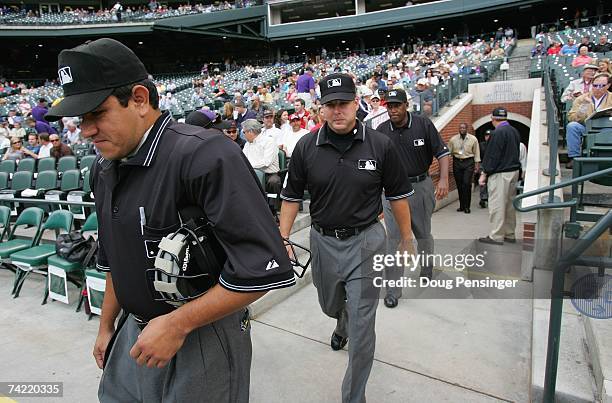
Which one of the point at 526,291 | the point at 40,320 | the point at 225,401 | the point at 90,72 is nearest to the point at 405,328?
the point at 526,291

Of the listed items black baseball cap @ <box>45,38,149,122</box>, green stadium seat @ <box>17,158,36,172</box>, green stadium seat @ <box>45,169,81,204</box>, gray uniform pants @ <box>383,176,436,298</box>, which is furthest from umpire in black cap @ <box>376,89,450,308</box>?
green stadium seat @ <box>17,158,36,172</box>

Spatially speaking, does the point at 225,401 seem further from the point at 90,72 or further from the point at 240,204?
the point at 90,72

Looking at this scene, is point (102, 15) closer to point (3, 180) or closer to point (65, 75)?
point (3, 180)

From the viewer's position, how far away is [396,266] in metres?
3.43

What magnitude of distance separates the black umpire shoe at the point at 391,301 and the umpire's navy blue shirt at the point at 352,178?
167 centimetres

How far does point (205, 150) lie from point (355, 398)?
1958 mm

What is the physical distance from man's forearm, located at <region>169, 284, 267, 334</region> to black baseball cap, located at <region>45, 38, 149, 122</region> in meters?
0.65

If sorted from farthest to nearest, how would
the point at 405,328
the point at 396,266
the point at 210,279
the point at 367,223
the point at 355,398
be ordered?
the point at 405,328
the point at 396,266
the point at 367,223
the point at 355,398
the point at 210,279

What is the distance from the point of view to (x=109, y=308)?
1.85 meters

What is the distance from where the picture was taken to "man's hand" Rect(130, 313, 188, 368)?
50.1 inches

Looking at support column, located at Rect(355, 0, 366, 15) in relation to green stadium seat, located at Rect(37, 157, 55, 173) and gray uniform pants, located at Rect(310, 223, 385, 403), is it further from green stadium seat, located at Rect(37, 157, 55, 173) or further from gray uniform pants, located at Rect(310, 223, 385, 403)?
gray uniform pants, located at Rect(310, 223, 385, 403)

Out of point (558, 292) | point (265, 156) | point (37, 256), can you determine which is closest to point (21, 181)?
point (37, 256)

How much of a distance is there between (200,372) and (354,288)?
4.60ft

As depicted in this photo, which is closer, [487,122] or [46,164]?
[46,164]
